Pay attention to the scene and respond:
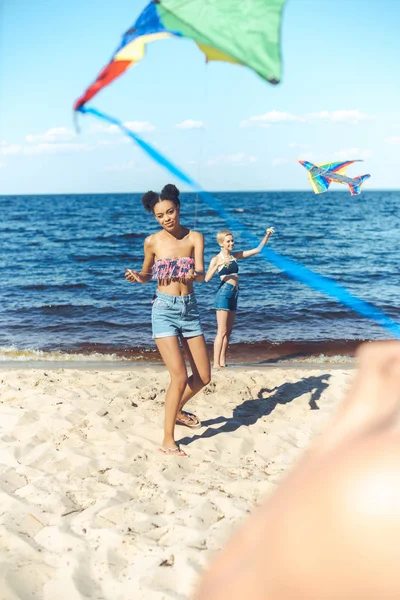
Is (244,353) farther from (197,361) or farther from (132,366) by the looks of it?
(197,361)

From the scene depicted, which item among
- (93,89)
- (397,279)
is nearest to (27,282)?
(397,279)

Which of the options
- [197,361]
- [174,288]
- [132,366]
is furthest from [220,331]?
[174,288]

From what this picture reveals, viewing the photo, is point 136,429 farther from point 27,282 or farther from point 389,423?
point 27,282

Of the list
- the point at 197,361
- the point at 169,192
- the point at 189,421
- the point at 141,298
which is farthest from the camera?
the point at 141,298

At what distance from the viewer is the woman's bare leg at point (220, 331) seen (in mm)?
7758

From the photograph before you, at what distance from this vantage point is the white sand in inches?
133

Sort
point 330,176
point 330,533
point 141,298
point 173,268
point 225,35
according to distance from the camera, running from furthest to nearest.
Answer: point 141,298, point 173,268, point 330,176, point 225,35, point 330,533

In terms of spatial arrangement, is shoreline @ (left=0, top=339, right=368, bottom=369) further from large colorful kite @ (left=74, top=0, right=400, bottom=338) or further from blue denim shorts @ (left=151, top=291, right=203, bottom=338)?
large colorful kite @ (left=74, top=0, right=400, bottom=338)

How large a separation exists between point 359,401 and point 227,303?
278 inches

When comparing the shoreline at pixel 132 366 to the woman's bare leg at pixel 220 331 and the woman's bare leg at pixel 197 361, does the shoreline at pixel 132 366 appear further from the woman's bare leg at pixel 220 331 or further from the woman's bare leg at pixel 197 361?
the woman's bare leg at pixel 197 361

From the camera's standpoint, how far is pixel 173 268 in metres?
4.76

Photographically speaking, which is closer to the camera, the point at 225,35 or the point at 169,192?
the point at 225,35

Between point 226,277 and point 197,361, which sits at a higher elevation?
point 226,277

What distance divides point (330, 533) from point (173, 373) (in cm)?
426
